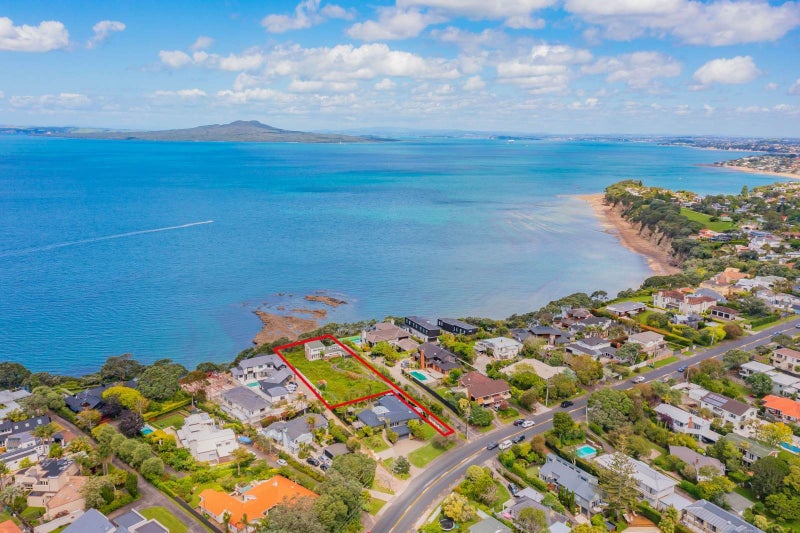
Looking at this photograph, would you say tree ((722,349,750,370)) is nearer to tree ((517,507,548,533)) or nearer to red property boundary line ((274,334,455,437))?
red property boundary line ((274,334,455,437))

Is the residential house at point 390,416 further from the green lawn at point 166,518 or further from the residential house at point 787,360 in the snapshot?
the residential house at point 787,360

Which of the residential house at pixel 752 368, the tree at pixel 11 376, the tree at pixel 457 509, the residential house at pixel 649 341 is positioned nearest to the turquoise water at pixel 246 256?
the tree at pixel 11 376

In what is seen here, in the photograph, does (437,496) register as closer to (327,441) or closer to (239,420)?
(327,441)

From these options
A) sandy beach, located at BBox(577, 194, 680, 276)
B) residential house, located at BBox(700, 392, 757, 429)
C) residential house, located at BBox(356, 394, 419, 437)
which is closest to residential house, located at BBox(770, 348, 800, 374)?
residential house, located at BBox(700, 392, 757, 429)

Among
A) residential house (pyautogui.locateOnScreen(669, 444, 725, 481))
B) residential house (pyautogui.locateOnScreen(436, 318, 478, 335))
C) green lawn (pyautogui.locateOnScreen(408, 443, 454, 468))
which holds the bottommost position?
green lawn (pyautogui.locateOnScreen(408, 443, 454, 468))

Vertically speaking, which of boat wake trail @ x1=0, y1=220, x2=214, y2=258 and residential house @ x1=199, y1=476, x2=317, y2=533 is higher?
boat wake trail @ x1=0, y1=220, x2=214, y2=258

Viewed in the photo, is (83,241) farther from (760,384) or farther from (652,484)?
(760,384)
